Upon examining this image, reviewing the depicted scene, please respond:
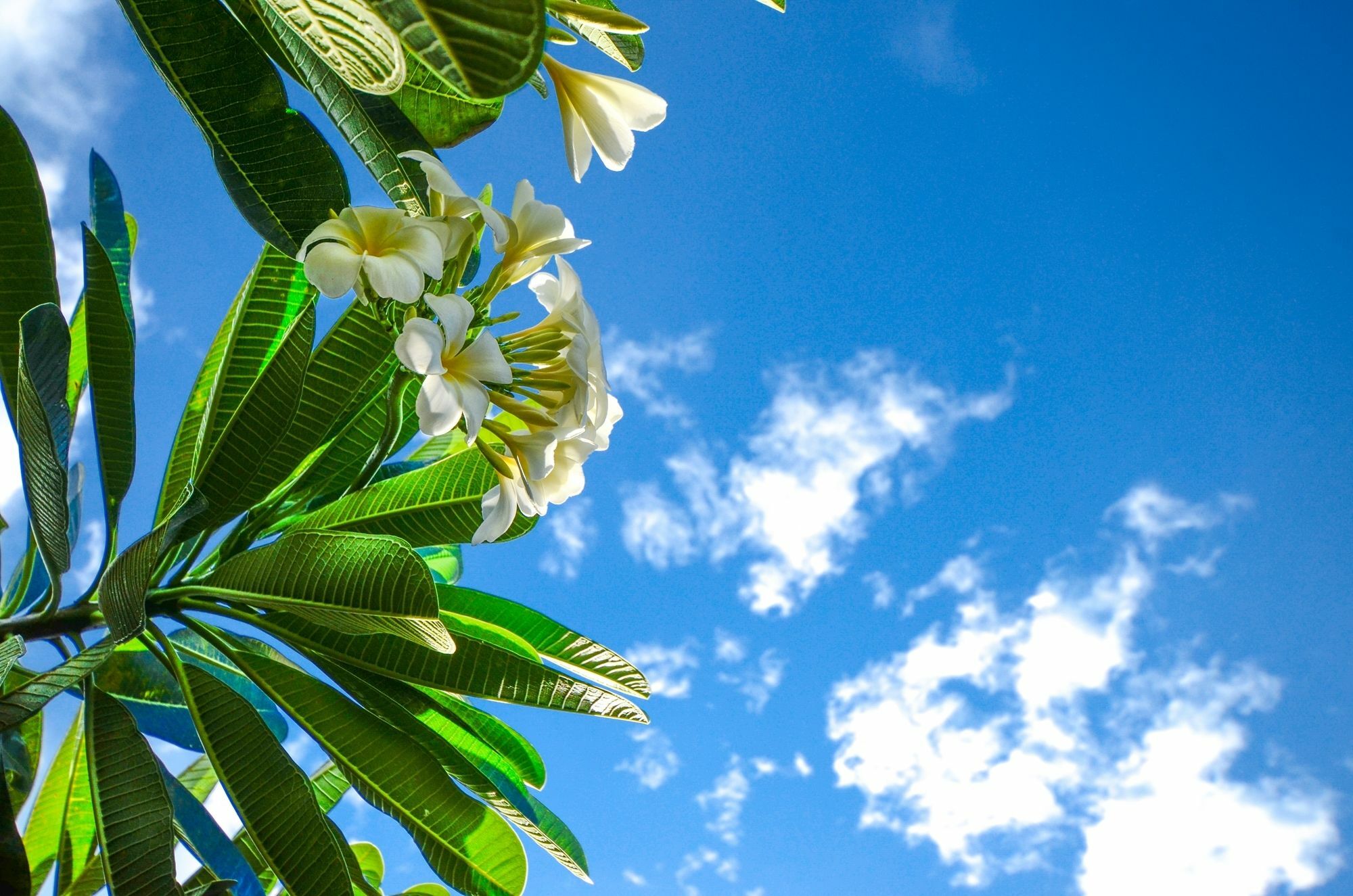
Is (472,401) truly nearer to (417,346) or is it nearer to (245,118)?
(417,346)

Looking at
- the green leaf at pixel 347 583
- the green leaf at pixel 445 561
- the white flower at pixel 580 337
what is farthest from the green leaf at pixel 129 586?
the green leaf at pixel 445 561

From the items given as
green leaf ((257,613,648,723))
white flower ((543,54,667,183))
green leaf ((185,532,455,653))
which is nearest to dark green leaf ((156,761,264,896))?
green leaf ((257,613,648,723))

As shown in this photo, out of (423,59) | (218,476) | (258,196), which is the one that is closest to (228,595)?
(218,476)

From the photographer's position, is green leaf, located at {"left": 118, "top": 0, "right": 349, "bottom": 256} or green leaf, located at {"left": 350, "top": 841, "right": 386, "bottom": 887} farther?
green leaf, located at {"left": 350, "top": 841, "right": 386, "bottom": 887}

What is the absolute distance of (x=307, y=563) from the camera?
0.94 metres

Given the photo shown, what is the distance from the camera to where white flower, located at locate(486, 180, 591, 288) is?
933 mm

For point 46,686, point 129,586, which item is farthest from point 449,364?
point 46,686

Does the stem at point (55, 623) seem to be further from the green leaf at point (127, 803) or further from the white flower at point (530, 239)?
the white flower at point (530, 239)

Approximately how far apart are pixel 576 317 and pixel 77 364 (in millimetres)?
917

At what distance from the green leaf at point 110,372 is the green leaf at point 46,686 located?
9.1 inches

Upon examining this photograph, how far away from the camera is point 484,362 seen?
833 millimetres

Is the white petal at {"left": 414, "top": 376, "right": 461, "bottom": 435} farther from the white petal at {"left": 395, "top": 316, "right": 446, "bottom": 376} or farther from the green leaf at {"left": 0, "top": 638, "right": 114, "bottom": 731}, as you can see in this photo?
the green leaf at {"left": 0, "top": 638, "right": 114, "bottom": 731}

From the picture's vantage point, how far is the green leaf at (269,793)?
3.37 ft

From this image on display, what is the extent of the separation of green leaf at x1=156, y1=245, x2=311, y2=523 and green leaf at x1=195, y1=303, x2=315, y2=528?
3.6 inches
